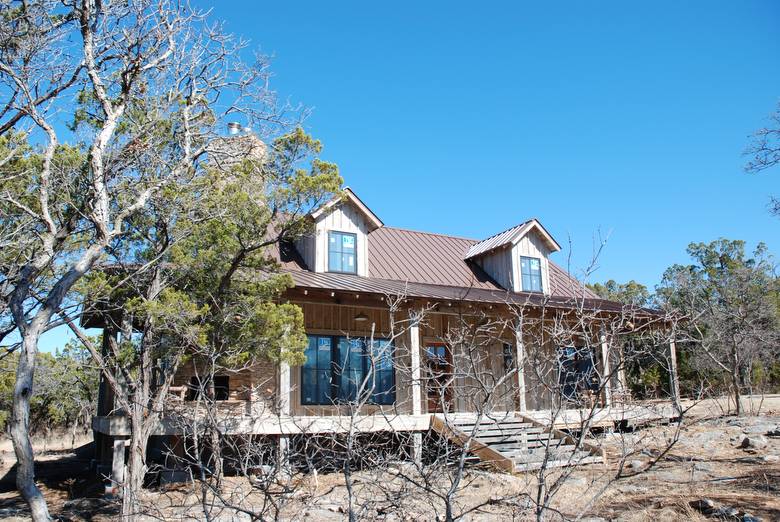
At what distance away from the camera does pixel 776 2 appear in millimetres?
12461

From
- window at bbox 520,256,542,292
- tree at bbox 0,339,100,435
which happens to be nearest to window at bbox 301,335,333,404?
window at bbox 520,256,542,292

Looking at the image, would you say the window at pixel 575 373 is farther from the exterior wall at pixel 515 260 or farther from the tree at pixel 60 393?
the tree at pixel 60 393

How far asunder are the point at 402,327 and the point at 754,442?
25.5 feet

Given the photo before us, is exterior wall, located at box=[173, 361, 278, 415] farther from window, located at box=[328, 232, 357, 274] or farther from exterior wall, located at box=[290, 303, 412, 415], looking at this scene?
window, located at box=[328, 232, 357, 274]

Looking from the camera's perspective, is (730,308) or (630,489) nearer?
(630,489)

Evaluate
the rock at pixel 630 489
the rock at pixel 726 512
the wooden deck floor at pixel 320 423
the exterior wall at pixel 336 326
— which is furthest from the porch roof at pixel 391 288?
the rock at pixel 726 512

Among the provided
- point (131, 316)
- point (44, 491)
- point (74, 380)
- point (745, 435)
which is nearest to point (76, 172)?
point (131, 316)

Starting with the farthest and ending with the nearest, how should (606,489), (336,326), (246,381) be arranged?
(336,326)
(246,381)
(606,489)

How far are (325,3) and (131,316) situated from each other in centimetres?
788

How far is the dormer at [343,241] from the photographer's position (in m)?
16.8

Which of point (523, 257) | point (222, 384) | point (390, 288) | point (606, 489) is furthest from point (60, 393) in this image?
point (606, 489)

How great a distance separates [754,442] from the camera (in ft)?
43.7

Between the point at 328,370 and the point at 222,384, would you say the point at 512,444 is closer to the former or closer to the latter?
the point at 328,370

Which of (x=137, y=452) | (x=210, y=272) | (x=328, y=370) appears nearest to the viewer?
(x=137, y=452)
